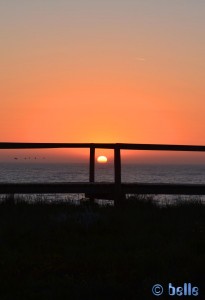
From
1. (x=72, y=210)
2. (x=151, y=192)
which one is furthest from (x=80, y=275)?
(x=151, y=192)

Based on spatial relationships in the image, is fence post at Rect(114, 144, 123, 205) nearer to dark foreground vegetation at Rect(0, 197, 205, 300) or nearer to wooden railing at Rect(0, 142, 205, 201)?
wooden railing at Rect(0, 142, 205, 201)

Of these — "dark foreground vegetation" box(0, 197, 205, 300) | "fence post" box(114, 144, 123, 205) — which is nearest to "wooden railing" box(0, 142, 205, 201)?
"fence post" box(114, 144, 123, 205)

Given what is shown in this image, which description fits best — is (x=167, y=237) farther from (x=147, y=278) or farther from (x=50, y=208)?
(x=50, y=208)

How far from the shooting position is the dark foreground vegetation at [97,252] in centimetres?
511

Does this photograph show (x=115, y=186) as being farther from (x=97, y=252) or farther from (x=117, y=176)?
(x=97, y=252)

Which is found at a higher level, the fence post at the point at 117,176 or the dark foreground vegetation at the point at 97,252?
the fence post at the point at 117,176

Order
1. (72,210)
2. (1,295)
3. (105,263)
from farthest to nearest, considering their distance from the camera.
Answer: (72,210), (105,263), (1,295)

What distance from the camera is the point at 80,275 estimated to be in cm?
550

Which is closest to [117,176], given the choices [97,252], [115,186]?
[115,186]

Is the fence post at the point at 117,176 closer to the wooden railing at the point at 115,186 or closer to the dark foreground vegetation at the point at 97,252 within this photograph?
the wooden railing at the point at 115,186

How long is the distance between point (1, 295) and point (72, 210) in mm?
4691

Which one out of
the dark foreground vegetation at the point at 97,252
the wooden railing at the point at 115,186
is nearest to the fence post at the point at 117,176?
the wooden railing at the point at 115,186

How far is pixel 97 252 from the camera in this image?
641 cm

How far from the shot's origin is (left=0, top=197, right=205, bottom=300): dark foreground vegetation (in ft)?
16.8
